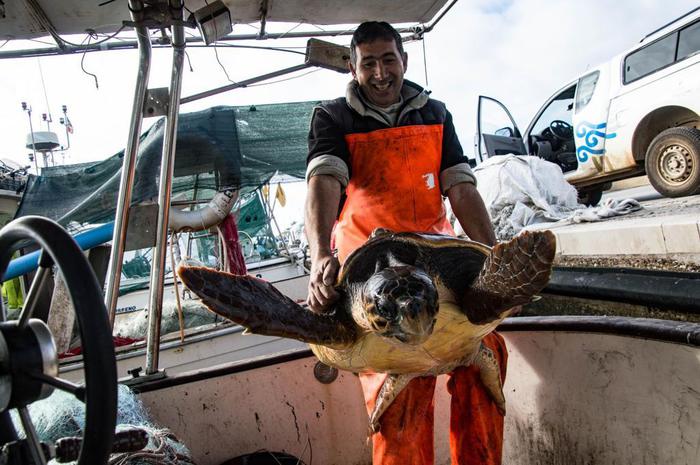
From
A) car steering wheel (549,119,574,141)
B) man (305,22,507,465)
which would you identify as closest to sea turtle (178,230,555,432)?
man (305,22,507,465)

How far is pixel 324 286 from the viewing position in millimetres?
1437

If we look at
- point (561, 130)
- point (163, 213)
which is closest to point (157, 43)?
point (163, 213)

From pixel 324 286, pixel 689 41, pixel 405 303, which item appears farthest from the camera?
pixel 689 41

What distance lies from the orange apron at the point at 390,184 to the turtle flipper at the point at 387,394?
1.69 feet

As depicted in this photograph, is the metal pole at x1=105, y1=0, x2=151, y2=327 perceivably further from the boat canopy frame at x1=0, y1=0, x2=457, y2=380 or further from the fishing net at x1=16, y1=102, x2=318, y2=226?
the fishing net at x1=16, y1=102, x2=318, y2=226

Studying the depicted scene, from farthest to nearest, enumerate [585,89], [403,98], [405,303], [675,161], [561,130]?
[561,130], [585,89], [675,161], [403,98], [405,303]

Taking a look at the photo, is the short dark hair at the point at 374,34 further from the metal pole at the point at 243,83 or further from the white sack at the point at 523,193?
the white sack at the point at 523,193

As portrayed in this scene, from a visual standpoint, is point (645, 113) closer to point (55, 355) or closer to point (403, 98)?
point (403, 98)

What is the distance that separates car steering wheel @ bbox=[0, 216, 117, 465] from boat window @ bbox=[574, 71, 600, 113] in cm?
651

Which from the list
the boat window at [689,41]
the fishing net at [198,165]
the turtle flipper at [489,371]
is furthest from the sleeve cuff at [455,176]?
the boat window at [689,41]

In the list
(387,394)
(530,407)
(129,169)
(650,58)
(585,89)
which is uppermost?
(650,58)

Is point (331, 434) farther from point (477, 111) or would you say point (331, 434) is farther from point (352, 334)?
point (477, 111)

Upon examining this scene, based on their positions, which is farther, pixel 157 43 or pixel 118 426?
pixel 157 43

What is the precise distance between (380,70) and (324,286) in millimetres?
911
